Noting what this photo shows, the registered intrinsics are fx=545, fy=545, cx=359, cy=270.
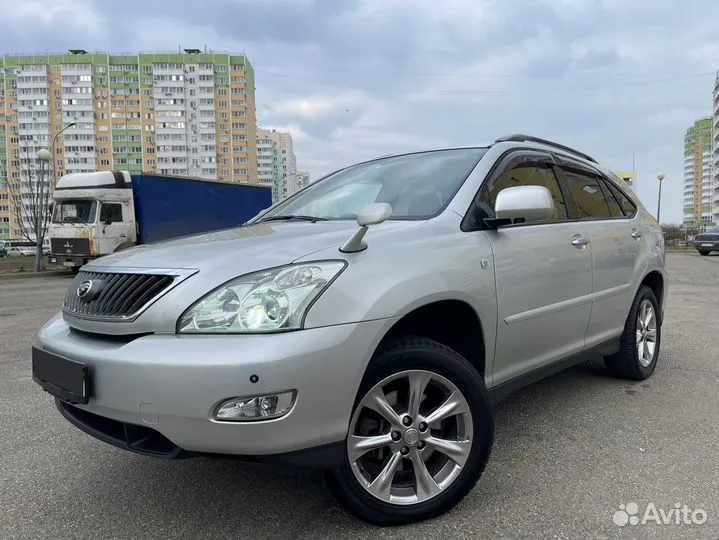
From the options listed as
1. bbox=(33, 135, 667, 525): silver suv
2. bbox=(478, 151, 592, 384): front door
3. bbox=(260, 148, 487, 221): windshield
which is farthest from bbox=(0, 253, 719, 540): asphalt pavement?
bbox=(260, 148, 487, 221): windshield

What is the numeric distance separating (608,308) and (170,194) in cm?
1464

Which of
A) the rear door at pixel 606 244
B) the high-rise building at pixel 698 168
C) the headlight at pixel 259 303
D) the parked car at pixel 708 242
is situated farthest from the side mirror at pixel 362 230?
the high-rise building at pixel 698 168

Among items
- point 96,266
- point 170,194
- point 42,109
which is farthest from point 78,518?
point 42,109

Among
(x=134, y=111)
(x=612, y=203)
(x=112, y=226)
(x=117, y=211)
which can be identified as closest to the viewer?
(x=612, y=203)

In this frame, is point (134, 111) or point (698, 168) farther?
point (698, 168)

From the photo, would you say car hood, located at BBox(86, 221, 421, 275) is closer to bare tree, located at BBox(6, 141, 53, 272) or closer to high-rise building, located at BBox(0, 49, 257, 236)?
bare tree, located at BBox(6, 141, 53, 272)

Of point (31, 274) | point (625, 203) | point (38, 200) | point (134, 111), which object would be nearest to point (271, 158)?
point (134, 111)

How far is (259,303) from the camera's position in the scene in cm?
188

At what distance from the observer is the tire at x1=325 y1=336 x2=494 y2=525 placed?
6.68 ft

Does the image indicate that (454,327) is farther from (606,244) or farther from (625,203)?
(625,203)

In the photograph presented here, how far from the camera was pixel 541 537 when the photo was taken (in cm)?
207

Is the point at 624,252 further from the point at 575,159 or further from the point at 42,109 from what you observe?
the point at 42,109

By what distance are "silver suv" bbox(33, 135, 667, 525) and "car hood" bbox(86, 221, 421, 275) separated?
11mm

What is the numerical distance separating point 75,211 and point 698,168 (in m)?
136
